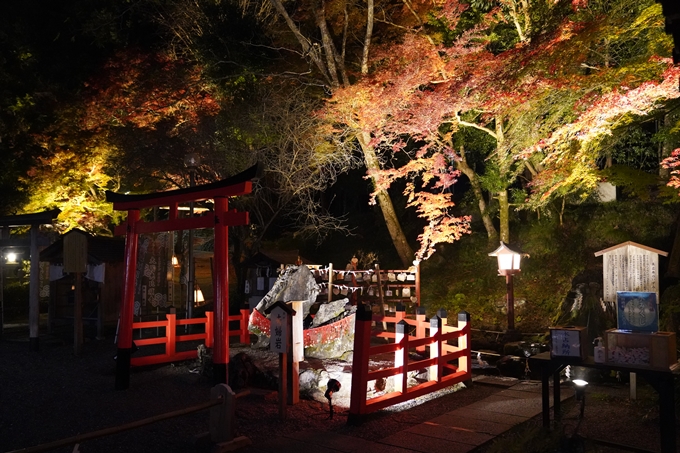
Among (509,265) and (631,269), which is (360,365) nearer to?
(631,269)

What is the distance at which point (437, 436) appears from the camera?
251 inches

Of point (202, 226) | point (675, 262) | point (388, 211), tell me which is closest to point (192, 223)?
point (202, 226)

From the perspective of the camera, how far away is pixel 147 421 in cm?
507

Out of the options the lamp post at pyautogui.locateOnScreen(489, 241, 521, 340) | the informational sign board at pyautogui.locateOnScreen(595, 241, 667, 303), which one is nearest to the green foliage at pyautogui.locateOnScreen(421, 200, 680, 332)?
the lamp post at pyautogui.locateOnScreen(489, 241, 521, 340)

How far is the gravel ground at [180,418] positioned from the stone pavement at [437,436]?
0.23 metres

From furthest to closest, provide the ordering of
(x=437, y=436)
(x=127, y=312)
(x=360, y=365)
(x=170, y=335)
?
(x=170, y=335), (x=127, y=312), (x=360, y=365), (x=437, y=436)

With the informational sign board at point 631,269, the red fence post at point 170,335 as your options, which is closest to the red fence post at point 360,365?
the informational sign board at point 631,269

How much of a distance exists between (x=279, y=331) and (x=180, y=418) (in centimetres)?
181

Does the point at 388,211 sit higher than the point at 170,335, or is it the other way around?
the point at 388,211

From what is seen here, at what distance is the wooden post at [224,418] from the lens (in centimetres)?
605

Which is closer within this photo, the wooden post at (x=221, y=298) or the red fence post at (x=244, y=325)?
the wooden post at (x=221, y=298)

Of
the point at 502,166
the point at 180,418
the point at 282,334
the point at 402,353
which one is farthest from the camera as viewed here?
the point at 502,166

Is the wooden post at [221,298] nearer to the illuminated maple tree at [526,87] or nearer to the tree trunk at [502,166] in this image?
the illuminated maple tree at [526,87]

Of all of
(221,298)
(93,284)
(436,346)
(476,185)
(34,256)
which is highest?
(476,185)
